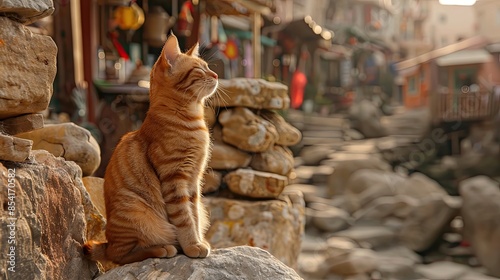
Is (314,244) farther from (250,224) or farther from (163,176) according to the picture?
(163,176)

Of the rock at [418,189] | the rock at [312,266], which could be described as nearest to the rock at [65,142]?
the rock at [312,266]

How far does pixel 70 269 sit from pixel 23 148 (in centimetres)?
65

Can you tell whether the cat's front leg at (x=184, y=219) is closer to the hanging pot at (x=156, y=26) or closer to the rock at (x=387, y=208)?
the hanging pot at (x=156, y=26)

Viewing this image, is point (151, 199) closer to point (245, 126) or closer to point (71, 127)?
point (71, 127)

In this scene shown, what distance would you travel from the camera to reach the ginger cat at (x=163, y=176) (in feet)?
9.38

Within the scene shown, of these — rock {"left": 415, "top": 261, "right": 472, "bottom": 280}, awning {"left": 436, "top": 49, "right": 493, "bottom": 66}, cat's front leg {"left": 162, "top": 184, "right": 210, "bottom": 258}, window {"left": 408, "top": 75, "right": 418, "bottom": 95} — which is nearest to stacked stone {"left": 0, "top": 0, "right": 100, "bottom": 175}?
cat's front leg {"left": 162, "top": 184, "right": 210, "bottom": 258}

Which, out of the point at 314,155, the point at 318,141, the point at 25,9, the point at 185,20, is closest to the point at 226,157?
the point at 25,9

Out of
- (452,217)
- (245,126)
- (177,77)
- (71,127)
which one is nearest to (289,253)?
(245,126)

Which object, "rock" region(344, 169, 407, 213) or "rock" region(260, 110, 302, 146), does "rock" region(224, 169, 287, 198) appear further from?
"rock" region(344, 169, 407, 213)

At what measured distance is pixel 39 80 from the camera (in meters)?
2.59

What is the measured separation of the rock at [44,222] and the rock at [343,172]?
12503 millimetres

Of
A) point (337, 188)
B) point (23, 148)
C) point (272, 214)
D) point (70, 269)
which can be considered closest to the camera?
point (23, 148)

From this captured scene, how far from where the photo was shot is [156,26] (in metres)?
9.83

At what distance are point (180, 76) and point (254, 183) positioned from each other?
2.41 metres
